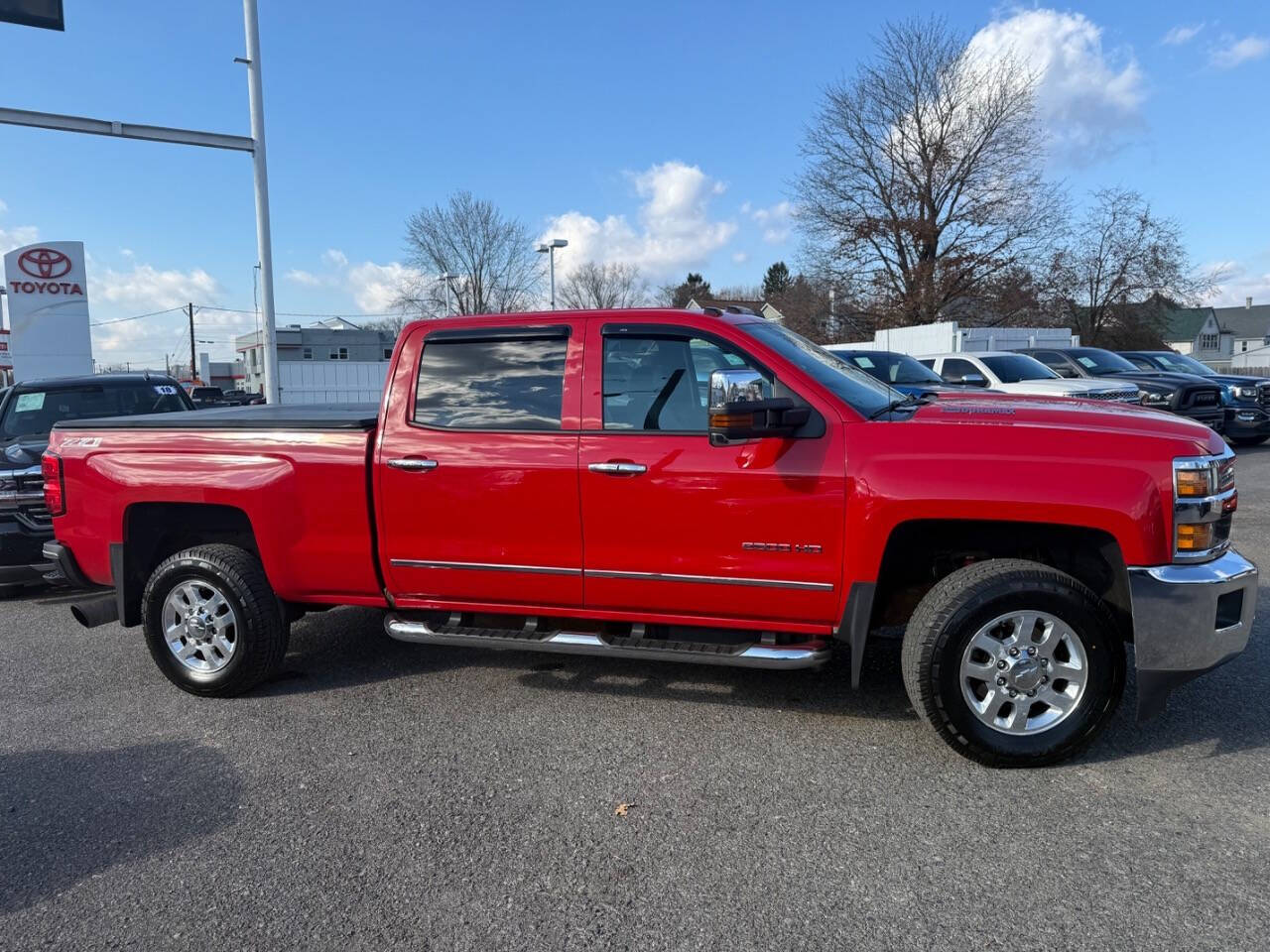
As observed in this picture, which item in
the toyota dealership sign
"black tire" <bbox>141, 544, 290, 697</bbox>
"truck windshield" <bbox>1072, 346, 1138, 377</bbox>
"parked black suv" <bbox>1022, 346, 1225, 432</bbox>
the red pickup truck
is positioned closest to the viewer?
the red pickup truck

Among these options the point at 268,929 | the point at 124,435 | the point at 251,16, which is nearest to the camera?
the point at 268,929

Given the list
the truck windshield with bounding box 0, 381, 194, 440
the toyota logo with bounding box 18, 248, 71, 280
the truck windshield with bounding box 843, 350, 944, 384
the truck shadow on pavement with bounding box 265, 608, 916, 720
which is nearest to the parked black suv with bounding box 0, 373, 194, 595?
the truck windshield with bounding box 0, 381, 194, 440

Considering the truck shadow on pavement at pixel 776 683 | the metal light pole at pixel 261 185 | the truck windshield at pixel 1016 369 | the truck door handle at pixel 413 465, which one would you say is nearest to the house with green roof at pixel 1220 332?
the truck windshield at pixel 1016 369

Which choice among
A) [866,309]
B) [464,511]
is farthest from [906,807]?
[866,309]

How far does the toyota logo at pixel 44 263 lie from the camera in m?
A: 18.7

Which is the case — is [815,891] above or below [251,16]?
below

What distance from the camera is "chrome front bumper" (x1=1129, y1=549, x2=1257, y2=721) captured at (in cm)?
345

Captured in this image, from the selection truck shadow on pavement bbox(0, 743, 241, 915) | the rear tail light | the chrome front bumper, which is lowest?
truck shadow on pavement bbox(0, 743, 241, 915)

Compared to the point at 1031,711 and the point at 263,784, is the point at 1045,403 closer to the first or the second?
the point at 1031,711

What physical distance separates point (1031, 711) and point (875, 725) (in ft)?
2.31

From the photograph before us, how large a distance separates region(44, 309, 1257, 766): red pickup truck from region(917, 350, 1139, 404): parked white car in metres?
10.1

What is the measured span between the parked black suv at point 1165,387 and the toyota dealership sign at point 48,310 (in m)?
19.8

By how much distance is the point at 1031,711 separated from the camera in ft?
12.2

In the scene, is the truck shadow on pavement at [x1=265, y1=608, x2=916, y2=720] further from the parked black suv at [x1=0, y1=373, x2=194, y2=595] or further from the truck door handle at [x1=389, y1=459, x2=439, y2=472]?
the parked black suv at [x1=0, y1=373, x2=194, y2=595]
